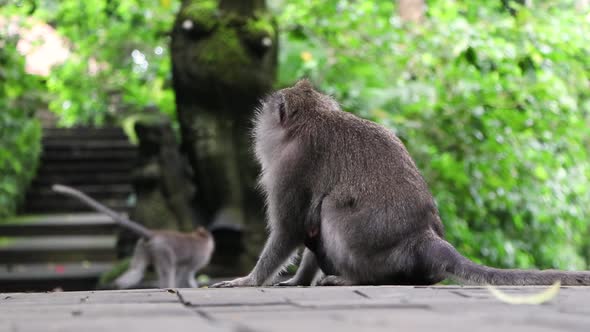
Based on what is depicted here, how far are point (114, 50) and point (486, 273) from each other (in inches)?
430

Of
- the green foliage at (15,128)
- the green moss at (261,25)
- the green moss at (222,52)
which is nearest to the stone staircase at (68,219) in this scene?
the green foliage at (15,128)

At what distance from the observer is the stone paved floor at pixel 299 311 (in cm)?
213

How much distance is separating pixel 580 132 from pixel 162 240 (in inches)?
192

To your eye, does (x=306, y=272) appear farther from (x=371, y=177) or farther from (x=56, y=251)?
(x=56, y=251)

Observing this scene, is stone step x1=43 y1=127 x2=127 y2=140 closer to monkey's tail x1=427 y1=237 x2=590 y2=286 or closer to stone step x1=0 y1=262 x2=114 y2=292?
stone step x1=0 y1=262 x2=114 y2=292

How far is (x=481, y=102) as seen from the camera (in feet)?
29.2

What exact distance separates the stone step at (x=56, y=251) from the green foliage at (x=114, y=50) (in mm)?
2612

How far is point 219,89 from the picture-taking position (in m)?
9.20

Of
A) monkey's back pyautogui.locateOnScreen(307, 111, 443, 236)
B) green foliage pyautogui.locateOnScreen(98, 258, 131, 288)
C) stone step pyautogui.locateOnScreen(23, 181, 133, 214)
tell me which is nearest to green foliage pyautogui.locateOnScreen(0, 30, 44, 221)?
stone step pyautogui.locateOnScreen(23, 181, 133, 214)

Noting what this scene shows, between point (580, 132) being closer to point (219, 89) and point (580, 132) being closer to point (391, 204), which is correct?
point (219, 89)

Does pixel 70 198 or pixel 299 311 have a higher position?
pixel 299 311

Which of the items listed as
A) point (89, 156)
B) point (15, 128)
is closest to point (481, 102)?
point (15, 128)

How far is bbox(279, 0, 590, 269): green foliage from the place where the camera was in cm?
875

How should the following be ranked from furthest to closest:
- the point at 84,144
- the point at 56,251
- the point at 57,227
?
the point at 84,144 → the point at 57,227 → the point at 56,251
